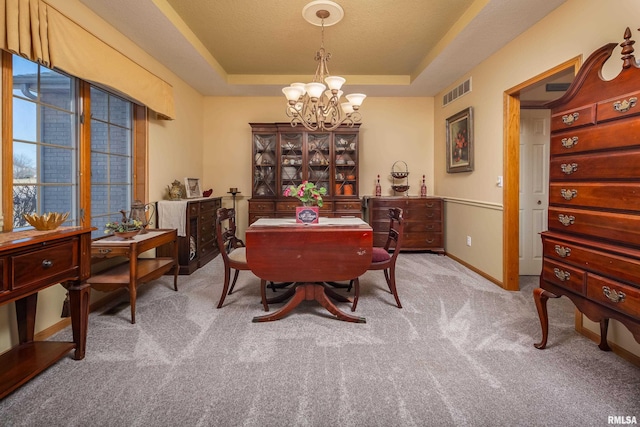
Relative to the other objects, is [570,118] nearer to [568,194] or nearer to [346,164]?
[568,194]

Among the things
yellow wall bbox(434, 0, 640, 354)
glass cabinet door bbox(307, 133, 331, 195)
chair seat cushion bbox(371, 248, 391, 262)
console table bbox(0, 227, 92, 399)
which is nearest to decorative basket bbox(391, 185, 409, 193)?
yellow wall bbox(434, 0, 640, 354)

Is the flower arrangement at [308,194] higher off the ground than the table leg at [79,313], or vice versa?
the flower arrangement at [308,194]

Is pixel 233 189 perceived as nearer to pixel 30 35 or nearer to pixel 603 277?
pixel 30 35

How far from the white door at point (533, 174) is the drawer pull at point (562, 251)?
2.22 m

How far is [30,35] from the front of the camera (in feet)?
6.29

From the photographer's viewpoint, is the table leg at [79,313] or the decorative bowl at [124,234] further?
the decorative bowl at [124,234]

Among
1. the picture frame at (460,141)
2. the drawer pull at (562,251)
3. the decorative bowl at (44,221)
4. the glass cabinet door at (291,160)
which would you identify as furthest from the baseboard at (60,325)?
the picture frame at (460,141)

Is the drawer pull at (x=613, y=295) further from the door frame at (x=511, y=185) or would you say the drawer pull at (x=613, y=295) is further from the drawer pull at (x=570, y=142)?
the door frame at (x=511, y=185)

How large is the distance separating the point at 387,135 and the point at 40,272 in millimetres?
4626

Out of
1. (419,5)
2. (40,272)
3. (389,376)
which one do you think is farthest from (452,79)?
(40,272)

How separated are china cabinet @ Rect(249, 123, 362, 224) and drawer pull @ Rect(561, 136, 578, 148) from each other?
10.2ft

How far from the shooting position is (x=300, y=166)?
4.80 m

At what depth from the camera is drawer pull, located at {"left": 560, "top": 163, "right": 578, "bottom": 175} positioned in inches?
65.6

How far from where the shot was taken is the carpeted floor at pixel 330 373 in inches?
54.9
